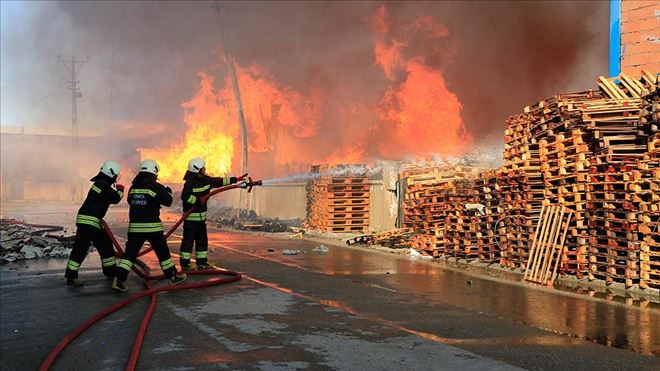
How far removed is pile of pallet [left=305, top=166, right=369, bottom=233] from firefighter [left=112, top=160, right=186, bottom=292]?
1293 cm

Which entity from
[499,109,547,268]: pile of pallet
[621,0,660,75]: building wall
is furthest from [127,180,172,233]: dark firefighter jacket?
[621,0,660,75]: building wall

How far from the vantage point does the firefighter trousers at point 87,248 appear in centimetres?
923

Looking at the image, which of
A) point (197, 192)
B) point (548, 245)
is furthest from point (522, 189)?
point (197, 192)

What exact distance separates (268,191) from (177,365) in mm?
25168

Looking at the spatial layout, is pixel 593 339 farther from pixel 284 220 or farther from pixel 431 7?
pixel 431 7

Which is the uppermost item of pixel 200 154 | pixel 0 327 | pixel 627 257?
A: pixel 200 154

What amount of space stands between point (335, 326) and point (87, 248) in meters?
4.70

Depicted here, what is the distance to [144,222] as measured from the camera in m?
8.73

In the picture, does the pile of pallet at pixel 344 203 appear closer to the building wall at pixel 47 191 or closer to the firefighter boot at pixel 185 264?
the firefighter boot at pixel 185 264

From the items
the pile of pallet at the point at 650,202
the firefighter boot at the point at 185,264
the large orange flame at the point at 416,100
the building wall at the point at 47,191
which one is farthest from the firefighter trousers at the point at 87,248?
the building wall at the point at 47,191

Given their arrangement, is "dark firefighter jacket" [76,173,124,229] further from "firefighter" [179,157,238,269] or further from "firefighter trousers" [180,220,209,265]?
"firefighter trousers" [180,220,209,265]

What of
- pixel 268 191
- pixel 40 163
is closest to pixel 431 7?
pixel 268 191

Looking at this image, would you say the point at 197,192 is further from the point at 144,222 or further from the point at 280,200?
the point at 280,200

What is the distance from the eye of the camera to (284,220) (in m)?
28.3
